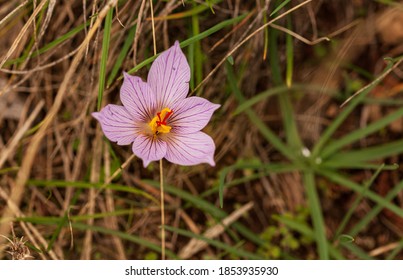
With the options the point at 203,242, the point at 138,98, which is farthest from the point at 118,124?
the point at 203,242

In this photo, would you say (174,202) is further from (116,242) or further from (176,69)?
(176,69)

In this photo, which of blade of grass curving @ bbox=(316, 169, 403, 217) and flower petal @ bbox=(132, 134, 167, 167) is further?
blade of grass curving @ bbox=(316, 169, 403, 217)

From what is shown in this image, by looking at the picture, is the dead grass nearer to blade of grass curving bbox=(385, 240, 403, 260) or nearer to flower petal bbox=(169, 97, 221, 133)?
blade of grass curving bbox=(385, 240, 403, 260)

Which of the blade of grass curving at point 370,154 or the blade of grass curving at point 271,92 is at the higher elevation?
the blade of grass curving at point 271,92

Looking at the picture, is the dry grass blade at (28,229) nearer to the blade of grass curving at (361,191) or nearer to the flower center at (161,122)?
the flower center at (161,122)


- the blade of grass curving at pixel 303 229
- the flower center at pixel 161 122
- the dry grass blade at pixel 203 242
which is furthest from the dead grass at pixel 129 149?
the flower center at pixel 161 122

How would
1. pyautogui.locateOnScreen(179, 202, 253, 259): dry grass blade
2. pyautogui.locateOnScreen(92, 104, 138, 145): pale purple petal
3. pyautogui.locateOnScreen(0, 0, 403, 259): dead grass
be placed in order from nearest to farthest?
pyautogui.locateOnScreen(92, 104, 138, 145): pale purple petal, pyautogui.locateOnScreen(0, 0, 403, 259): dead grass, pyautogui.locateOnScreen(179, 202, 253, 259): dry grass blade

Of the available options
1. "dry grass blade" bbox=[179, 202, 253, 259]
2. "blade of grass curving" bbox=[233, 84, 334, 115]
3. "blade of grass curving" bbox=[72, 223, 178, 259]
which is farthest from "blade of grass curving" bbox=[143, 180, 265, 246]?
"blade of grass curving" bbox=[233, 84, 334, 115]
